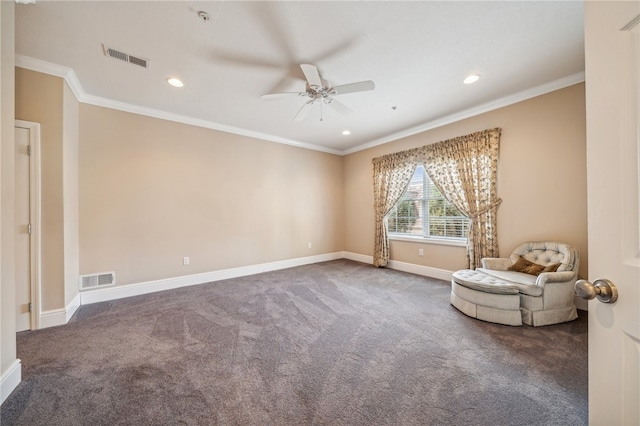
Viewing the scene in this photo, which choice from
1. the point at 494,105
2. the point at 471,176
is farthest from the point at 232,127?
the point at 494,105

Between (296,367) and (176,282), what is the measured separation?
2.85 meters

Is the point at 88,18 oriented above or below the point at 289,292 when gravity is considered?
above

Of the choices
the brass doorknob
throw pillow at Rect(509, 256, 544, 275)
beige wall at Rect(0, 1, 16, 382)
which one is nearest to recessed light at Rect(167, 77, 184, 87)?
beige wall at Rect(0, 1, 16, 382)

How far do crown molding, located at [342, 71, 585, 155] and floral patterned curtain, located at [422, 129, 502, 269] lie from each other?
34cm

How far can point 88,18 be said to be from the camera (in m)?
1.95

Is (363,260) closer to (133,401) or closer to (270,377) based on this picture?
(270,377)

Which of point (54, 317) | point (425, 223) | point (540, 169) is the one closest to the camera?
point (54, 317)

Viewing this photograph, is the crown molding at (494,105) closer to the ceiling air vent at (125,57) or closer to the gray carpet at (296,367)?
the gray carpet at (296,367)

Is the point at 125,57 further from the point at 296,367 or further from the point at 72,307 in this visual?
the point at 296,367

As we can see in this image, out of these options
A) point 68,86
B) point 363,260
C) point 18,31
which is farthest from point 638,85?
point 363,260

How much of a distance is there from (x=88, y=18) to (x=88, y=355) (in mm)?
2849

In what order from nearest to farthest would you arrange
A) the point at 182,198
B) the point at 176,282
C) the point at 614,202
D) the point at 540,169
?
the point at 614,202, the point at 540,169, the point at 176,282, the point at 182,198

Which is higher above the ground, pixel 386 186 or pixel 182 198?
pixel 386 186

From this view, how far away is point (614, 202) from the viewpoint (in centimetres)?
70
